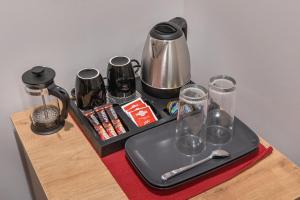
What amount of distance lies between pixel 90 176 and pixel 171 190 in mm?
221

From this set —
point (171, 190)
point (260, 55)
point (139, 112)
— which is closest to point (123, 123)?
point (139, 112)

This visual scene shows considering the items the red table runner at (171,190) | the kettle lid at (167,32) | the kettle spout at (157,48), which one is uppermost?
the kettle lid at (167,32)

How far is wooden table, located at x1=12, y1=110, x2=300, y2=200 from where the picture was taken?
976mm

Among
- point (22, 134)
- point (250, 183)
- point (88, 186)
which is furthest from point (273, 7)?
point (22, 134)

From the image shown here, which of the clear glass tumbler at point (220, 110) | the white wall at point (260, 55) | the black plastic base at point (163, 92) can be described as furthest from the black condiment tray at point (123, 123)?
the white wall at point (260, 55)

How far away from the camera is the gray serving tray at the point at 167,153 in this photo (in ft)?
3.28

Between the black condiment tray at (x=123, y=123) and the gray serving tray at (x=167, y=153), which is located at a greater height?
the black condiment tray at (x=123, y=123)

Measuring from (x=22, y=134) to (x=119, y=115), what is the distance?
300 mm

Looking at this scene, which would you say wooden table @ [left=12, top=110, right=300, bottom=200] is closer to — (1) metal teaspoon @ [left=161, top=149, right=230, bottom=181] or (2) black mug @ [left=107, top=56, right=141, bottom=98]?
(1) metal teaspoon @ [left=161, top=149, right=230, bottom=181]

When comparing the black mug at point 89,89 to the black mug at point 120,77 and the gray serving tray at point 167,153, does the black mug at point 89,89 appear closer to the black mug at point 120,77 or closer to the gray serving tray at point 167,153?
the black mug at point 120,77

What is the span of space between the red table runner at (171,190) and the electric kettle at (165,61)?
0.26m

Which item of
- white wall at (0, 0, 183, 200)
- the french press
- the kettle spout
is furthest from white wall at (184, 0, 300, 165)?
the french press

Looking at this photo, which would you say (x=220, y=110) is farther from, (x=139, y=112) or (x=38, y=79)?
(x=38, y=79)

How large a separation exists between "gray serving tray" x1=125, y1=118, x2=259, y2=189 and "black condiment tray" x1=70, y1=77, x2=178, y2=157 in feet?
0.07
